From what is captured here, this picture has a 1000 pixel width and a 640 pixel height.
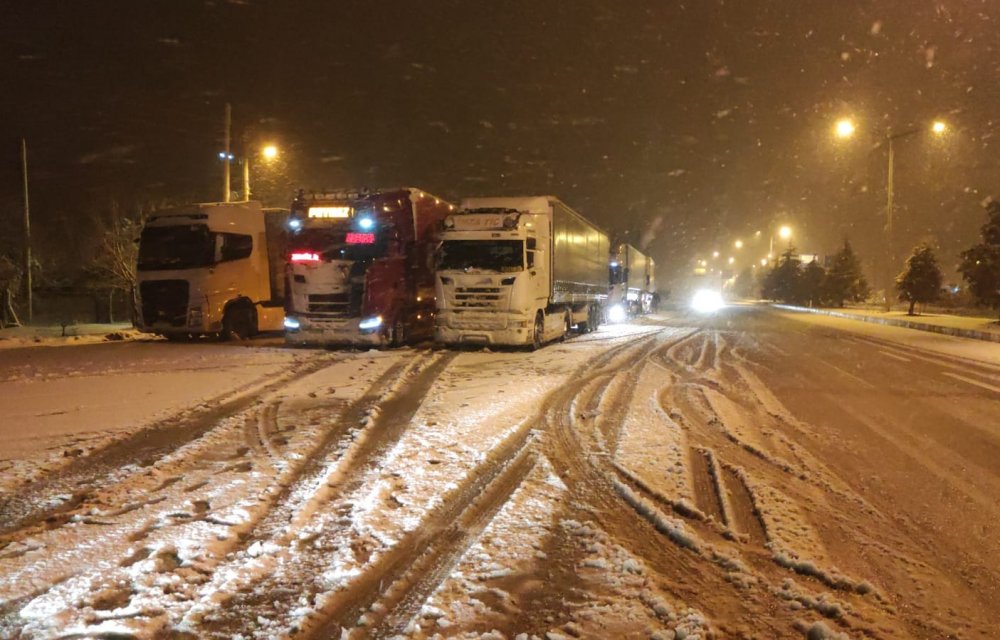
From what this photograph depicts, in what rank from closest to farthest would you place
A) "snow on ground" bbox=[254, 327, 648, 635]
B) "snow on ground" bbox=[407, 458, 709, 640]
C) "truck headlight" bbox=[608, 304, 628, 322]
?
"snow on ground" bbox=[407, 458, 709, 640] < "snow on ground" bbox=[254, 327, 648, 635] < "truck headlight" bbox=[608, 304, 628, 322]

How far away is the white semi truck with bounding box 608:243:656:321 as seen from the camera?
3519 cm

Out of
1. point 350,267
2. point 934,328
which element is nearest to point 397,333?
point 350,267

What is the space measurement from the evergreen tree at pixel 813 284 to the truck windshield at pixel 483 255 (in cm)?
5836

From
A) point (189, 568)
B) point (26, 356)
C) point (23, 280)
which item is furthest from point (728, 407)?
point (23, 280)

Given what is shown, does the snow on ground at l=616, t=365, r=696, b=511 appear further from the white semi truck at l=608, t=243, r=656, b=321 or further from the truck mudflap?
the white semi truck at l=608, t=243, r=656, b=321

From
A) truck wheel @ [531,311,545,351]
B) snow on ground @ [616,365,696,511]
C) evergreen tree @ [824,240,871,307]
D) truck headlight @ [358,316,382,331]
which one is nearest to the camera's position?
snow on ground @ [616,365,696,511]

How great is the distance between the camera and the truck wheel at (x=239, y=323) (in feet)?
66.1

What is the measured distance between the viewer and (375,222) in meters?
17.7

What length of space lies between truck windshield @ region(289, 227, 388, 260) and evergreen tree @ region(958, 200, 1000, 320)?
2822 centimetres

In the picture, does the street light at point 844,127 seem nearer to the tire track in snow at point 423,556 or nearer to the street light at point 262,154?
the street light at point 262,154

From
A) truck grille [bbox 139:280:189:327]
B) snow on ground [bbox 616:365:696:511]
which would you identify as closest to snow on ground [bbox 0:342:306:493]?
truck grille [bbox 139:280:189:327]

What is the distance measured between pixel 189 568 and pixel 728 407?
7.72 metres

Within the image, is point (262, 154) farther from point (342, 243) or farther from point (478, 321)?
point (478, 321)

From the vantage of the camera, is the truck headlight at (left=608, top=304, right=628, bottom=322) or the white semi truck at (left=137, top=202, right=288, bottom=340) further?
the truck headlight at (left=608, top=304, right=628, bottom=322)
